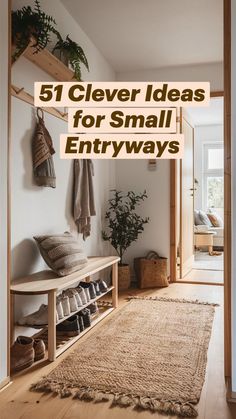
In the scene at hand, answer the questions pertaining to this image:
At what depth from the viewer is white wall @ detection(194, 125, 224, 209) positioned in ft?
26.9

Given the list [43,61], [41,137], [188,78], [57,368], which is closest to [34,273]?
[57,368]

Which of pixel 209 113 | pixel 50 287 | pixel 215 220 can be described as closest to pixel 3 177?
pixel 50 287

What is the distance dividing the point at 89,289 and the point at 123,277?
48.2 inches

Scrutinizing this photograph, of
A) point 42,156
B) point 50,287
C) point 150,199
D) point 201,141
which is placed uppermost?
point 201,141

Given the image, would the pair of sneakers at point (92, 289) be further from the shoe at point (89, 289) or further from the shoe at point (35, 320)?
the shoe at point (35, 320)

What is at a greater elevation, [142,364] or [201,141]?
[201,141]

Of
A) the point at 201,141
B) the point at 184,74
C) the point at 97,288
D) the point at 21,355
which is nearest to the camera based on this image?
the point at 21,355

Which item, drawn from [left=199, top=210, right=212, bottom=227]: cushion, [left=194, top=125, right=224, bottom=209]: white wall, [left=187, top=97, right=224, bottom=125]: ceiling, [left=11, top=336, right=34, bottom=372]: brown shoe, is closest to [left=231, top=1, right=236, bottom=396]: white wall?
Answer: [left=11, top=336, right=34, bottom=372]: brown shoe

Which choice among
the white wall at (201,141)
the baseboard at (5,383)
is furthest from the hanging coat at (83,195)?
the white wall at (201,141)

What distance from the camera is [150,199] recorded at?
4547 mm

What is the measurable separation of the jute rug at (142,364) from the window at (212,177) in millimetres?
5558

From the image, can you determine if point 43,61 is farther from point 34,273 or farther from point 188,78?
point 188,78

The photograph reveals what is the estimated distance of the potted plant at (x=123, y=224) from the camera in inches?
165

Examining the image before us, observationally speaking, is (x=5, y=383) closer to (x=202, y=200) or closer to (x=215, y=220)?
(x=215, y=220)
